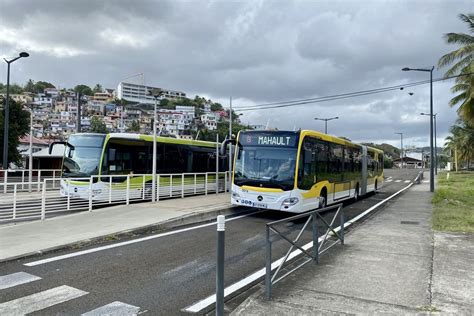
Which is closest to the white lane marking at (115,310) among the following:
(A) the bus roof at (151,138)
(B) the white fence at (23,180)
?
(B) the white fence at (23,180)

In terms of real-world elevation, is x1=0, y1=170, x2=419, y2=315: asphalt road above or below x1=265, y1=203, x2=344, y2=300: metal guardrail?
below

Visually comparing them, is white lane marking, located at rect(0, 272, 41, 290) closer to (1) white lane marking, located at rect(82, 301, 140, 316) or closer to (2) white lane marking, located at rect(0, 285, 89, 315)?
(2) white lane marking, located at rect(0, 285, 89, 315)

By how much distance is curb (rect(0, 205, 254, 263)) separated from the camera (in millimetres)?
7737

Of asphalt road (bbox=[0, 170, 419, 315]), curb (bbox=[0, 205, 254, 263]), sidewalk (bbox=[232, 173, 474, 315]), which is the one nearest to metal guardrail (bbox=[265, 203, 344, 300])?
sidewalk (bbox=[232, 173, 474, 315])

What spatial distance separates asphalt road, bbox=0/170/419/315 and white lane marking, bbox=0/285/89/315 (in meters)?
0.03

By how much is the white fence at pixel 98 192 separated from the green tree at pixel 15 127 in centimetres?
2211

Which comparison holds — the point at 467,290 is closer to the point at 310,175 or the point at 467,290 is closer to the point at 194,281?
the point at 194,281

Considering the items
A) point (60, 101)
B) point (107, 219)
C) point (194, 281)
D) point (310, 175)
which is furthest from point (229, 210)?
point (60, 101)

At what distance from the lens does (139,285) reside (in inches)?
229

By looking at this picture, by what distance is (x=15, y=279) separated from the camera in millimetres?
5984

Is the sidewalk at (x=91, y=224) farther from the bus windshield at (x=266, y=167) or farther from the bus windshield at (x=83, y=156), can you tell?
the bus windshield at (x=83, y=156)

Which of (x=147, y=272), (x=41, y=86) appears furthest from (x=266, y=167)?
(x=41, y=86)

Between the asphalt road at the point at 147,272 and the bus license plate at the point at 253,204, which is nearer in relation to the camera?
the asphalt road at the point at 147,272

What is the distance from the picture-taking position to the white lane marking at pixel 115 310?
15.6 ft
